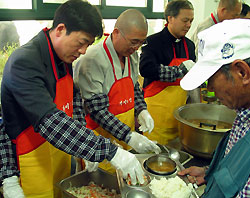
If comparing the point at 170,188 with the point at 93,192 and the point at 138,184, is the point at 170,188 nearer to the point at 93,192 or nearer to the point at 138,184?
the point at 138,184

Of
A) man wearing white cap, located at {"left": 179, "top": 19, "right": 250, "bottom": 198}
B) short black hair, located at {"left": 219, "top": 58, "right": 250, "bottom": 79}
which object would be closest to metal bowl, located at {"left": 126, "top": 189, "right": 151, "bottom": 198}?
man wearing white cap, located at {"left": 179, "top": 19, "right": 250, "bottom": 198}

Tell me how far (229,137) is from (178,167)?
38cm

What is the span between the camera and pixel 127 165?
3.90 feet

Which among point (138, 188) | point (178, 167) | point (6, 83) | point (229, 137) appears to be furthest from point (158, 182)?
point (6, 83)

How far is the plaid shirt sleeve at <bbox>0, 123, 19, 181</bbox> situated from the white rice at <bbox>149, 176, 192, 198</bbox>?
688mm

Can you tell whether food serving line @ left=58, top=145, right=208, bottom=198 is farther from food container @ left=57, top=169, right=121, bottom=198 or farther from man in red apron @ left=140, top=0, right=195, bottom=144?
man in red apron @ left=140, top=0, right=195, bottom=144

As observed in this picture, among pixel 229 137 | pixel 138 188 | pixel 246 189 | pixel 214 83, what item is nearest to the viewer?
pixel 246 189

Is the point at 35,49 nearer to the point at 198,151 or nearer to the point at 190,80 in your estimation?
the point at 190,80

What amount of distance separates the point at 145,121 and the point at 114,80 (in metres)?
0.41

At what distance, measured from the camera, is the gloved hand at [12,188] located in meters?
1.18

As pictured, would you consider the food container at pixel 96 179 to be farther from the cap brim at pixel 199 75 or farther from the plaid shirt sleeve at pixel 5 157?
the cap brim at pixel 199 75

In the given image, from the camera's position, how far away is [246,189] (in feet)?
2.52

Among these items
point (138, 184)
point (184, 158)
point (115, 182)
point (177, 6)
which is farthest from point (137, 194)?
point (177, 6)

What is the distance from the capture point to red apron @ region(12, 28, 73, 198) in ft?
3.98
